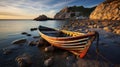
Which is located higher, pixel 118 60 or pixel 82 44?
pixel 82 44

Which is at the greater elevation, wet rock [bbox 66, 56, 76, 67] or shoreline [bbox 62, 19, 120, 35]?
shoreline [bbox 62, 19, 120, 35]

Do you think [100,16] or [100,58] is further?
[100,16]

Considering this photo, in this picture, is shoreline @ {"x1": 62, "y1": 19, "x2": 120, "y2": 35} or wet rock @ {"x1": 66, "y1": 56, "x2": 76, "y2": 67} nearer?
wet rock @ {"x1": 66, "y1": 56, "x2": 76, "y2": 67}

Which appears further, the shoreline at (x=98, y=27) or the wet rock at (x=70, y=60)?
the shoreline at (x=98, y=27)

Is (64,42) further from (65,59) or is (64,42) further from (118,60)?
(118,60)

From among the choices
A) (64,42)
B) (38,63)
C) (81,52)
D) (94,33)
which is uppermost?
(94,33)

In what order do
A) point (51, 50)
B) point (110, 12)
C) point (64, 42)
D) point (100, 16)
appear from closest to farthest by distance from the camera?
point (64, 42) < point (51, 50) < point (110, 12) < point (100, 16)

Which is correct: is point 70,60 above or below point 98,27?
below

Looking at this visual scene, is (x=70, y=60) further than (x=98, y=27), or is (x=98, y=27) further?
(x=98, y=27)

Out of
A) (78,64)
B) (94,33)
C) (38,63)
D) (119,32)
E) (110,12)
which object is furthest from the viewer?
(110,12)

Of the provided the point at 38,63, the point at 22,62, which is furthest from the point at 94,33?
the point at 22,62

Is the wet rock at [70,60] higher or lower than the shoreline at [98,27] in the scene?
lower

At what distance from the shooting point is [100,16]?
109312 mm

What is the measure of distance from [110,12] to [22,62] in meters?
101
